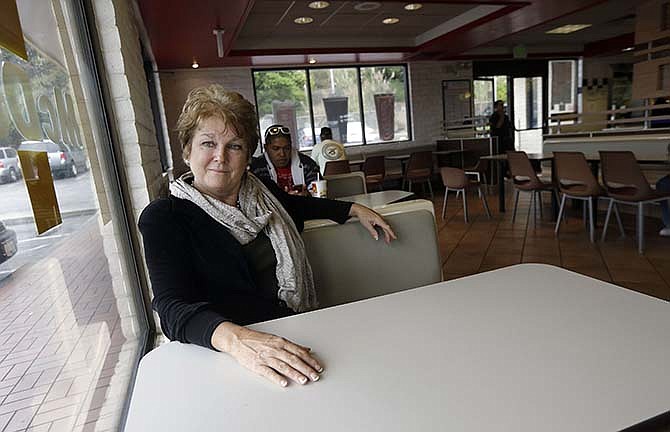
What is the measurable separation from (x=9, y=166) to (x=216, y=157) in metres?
0.52

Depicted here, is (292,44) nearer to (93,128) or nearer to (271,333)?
(93,128)

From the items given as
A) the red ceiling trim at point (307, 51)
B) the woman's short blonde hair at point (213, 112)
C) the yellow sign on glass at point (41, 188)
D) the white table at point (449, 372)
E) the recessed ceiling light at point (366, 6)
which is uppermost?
the recessed ceiling light at point (366, 6)

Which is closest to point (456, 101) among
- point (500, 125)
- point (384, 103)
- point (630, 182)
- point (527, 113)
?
point (500, 125)

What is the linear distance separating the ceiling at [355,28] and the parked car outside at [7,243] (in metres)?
3.23

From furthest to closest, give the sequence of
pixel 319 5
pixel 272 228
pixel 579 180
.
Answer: pixel 319 5 → pixel 579 180 → pixel 272 228

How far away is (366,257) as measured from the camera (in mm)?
1526

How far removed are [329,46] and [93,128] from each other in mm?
5732

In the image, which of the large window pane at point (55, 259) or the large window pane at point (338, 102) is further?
the large window pane at point (338, 102)

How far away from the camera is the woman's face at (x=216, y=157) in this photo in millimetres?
1316

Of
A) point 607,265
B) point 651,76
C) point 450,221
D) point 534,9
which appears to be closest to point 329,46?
point 534,9

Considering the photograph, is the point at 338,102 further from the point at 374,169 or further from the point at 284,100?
the point at 374,169

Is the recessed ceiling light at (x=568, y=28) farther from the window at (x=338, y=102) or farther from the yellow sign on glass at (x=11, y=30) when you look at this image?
the yellow sign on glass at (x=11, y=30)

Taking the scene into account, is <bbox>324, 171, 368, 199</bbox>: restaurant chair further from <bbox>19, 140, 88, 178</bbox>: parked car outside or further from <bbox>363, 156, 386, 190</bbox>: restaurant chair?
<bbox>363, 156, 386, 190</bbox>: restaurant chair

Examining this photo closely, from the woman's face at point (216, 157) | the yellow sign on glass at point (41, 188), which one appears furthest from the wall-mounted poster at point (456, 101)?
the yellow sign on glass at point (41, 188)
